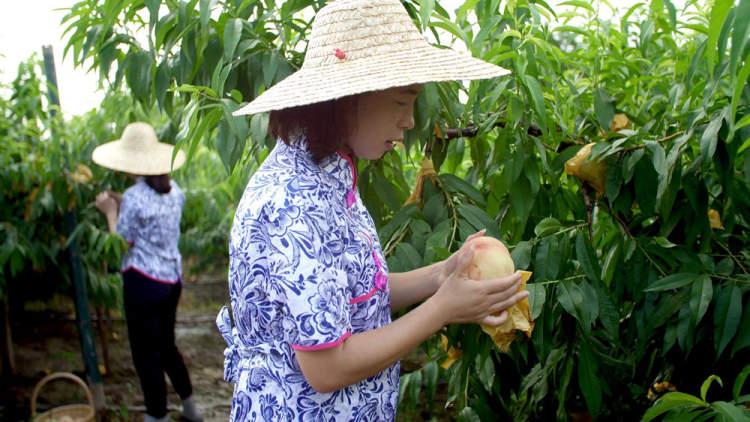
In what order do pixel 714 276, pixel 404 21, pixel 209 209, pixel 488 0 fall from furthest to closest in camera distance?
1. pixel 209 209
2. pixel 488 0
3. pixel 714 276
4. pixel 404 21

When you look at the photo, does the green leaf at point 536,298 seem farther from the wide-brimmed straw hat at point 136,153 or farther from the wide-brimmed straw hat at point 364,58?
the wide-brimmed straw hat at point 136,153

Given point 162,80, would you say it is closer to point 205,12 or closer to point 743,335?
point 205,12

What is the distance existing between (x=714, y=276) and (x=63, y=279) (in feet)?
12.5

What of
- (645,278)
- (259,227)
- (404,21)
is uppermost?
(404,21)

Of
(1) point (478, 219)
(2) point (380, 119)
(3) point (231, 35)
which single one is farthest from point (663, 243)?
(3) point (231, 35)

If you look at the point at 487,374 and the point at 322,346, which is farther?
the point at 487,374

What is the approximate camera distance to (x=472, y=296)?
1.18 m

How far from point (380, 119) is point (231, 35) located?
487mm

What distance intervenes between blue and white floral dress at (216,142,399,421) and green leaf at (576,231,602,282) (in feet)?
1.31

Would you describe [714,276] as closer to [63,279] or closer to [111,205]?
[111,205]

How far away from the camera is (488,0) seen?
1657 millimetres

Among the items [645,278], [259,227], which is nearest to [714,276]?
[645,278]

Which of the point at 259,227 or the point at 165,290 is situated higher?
the point at 259,227

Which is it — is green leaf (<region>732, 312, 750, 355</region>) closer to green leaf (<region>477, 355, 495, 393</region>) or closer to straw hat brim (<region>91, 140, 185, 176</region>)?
green leaf (<region>477, 355, 495, 393</region>)
